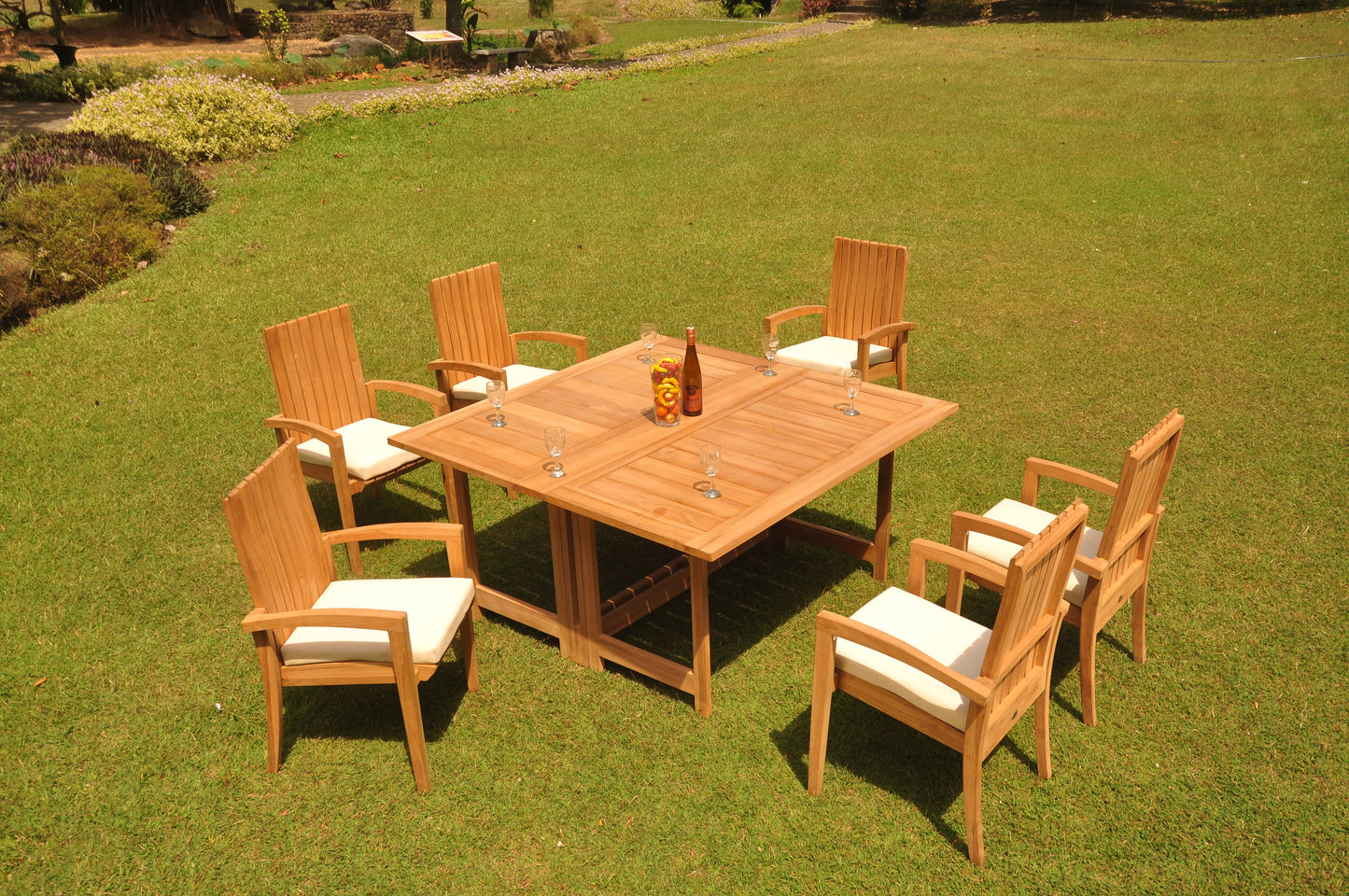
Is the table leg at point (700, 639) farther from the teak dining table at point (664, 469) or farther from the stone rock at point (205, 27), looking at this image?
the stone rock at point (205, 27)

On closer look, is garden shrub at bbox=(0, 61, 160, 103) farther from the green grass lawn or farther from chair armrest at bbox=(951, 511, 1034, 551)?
chair armrest at bbox=(951, 511, 1034, 551)

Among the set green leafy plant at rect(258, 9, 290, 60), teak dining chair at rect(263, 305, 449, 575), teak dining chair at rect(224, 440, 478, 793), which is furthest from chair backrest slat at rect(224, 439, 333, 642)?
green leafy plant at rect(258, 9, 290, 60)

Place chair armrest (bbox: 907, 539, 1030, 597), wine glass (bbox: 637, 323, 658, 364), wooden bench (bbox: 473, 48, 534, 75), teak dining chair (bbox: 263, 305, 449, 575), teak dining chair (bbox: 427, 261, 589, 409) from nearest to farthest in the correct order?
chair armrest (bbox: 907, 539, 1030, 597) < teak dining chair (bbox: 263, 305, 449, 575) < wine glass (bbox: 637, 323, 658, 364) < teak dining chair (bbox: 427, 261, 589, 409) < wooden bench (bbox: 473, 48, 534, 75)

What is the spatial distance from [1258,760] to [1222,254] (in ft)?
24.7

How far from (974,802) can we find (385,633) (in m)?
2.43

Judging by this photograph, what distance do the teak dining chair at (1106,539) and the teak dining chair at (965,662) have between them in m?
0.35

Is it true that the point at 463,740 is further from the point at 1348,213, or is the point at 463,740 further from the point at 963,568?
the point at 1348,213

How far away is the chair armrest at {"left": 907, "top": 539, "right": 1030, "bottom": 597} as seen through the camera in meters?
4.00

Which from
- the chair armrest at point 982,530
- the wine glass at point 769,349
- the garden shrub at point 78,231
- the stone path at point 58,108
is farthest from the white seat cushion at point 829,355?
the stone path at point 58,108

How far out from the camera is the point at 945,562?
13.2 feet

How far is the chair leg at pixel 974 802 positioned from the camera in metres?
3.41

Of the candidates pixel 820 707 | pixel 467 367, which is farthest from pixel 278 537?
pixel 467 367

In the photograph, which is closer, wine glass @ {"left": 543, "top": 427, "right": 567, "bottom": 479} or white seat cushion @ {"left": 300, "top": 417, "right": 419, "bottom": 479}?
wine glass @ {"left": 543, "top": 427, "right": 567, "bottom": 479}

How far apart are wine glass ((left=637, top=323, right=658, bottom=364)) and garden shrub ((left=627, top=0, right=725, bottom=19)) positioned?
105ft
